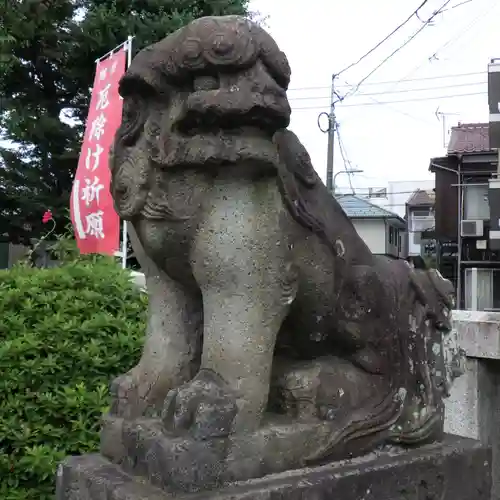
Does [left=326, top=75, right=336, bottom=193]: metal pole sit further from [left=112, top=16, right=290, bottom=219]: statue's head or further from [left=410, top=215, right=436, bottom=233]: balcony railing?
[left=112, top=16, right=290, bottom=219]: statue's head

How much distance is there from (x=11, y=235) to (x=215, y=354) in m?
8.00

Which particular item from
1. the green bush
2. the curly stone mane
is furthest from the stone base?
the green bush

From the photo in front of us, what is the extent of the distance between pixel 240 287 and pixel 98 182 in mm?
3379

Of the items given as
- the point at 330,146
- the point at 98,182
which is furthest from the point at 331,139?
the point at 98,182

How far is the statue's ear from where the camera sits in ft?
4.96

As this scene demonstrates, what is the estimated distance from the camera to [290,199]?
1449 millimetres

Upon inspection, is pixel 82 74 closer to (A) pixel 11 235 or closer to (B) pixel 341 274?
(A) pixel 11 235

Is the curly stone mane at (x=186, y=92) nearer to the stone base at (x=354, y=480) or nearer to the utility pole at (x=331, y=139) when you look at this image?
the stone base at (x=354, y=480)

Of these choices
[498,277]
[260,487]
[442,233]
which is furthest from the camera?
[442,233]

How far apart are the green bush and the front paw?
3.63 ft

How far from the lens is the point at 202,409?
1.28m

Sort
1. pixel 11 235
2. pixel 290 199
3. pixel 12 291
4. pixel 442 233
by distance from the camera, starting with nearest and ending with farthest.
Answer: pixel 290 199
pixel 12 291
pixel 11 235
pixel 442 233

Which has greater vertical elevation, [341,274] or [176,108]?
[176,108]

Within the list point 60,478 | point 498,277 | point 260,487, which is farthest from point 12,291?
point 498,277
